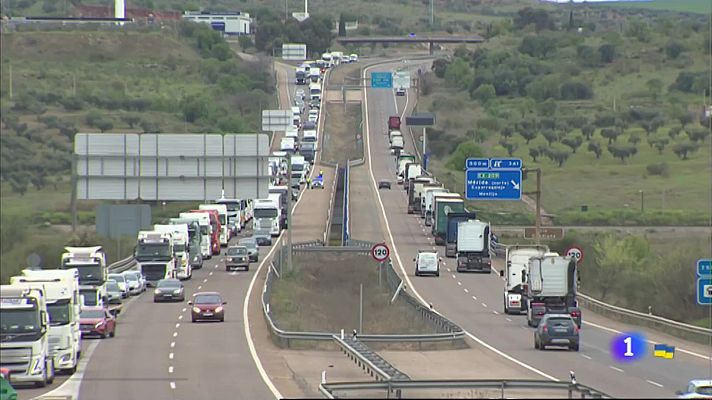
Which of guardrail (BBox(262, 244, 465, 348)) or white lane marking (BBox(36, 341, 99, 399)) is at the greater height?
guardrail (BBox(262, 244, 465, 348))

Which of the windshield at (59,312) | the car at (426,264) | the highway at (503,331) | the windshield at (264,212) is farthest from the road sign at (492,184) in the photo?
the windshield at (59,312)

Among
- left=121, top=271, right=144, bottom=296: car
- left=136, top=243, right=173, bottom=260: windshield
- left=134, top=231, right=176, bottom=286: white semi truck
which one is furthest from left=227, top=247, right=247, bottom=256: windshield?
left=121, top=271, right=144, bottom=296: car

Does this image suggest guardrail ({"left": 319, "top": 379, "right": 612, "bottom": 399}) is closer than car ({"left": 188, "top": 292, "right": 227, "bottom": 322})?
Yes

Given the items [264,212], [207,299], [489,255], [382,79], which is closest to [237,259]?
[489,255]

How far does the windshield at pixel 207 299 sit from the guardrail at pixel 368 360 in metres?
11.8

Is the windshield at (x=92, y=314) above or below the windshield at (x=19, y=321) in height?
below

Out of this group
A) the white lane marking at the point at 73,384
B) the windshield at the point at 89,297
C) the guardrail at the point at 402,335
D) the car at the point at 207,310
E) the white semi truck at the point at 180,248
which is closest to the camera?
the white lane marking at the point at 73,384

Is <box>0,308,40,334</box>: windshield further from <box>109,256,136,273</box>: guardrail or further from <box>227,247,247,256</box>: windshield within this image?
<box>227,247,247,256</box>: windshield

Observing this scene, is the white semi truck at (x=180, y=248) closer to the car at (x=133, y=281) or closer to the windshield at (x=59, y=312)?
the car at (x=133, y=281)

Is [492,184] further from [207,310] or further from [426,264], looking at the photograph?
[207,310]

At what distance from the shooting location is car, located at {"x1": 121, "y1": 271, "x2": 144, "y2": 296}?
2712 inches

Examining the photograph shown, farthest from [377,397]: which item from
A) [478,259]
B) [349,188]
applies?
[349,188]

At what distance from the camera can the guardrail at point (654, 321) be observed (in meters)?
50.9

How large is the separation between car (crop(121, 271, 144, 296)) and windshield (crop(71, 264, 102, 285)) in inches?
507
